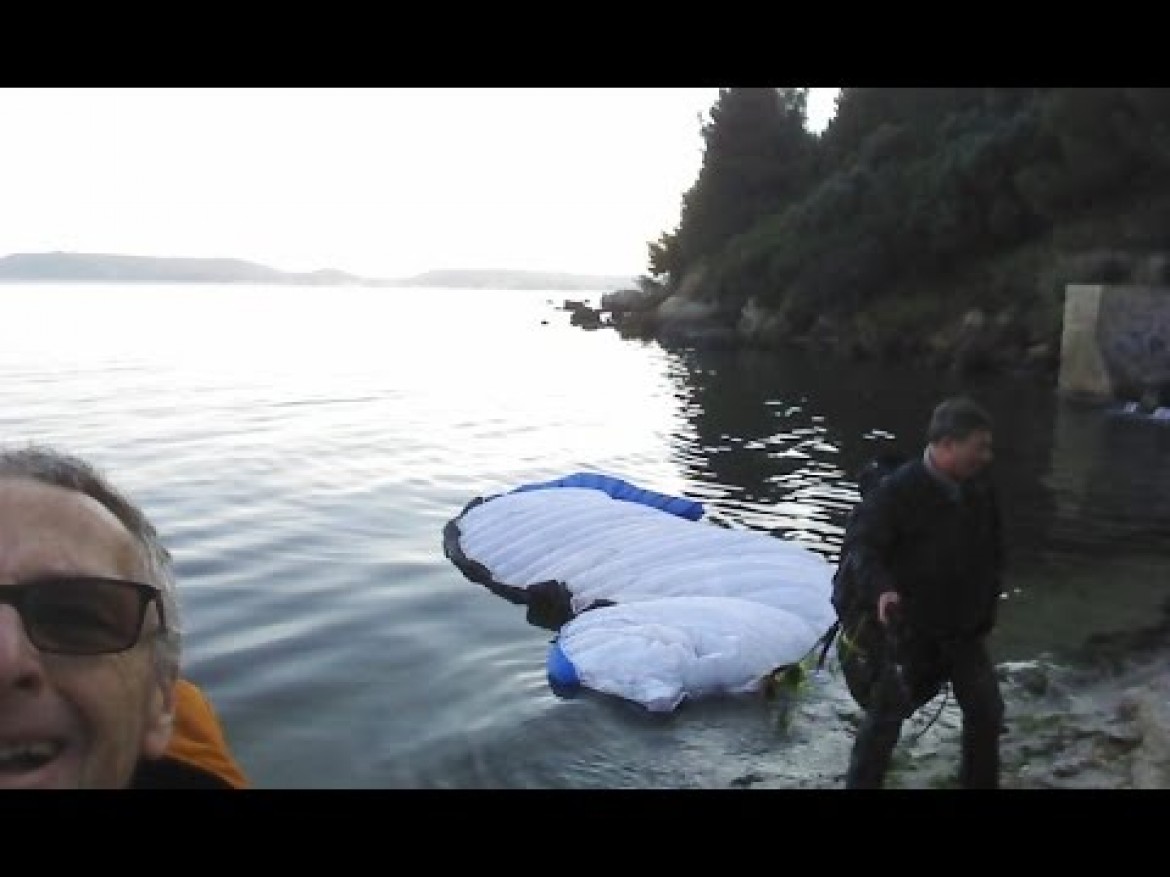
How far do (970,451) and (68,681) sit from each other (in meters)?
4.73

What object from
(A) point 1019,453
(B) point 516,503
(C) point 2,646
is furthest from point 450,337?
(C) point 2,646

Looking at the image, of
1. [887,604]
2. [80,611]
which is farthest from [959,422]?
[80,611]

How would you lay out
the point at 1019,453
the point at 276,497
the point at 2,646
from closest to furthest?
1. the point at 2,646
2. the point at 276,497
3. the point at 1019,453

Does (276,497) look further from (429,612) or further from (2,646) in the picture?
(2,646)

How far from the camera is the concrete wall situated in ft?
94.2

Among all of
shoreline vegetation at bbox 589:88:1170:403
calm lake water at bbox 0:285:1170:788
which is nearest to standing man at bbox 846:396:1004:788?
calm lake water at bbox 0:285:1170:788

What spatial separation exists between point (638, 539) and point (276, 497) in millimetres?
7093

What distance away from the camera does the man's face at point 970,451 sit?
5.54 m

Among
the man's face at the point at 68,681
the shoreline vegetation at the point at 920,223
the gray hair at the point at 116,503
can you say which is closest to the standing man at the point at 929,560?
the gray hair at the point at 116,503

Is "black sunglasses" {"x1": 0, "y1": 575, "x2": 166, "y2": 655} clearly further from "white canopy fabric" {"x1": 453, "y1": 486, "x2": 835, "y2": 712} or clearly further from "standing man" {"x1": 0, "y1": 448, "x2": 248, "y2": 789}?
"white canopy fabric" {"x1": 453, "y1": 486, "x2": 835, "y2": 712}

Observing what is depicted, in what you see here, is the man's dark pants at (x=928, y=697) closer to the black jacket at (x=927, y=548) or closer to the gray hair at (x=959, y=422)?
the black jacket at (x=927, y=548)
